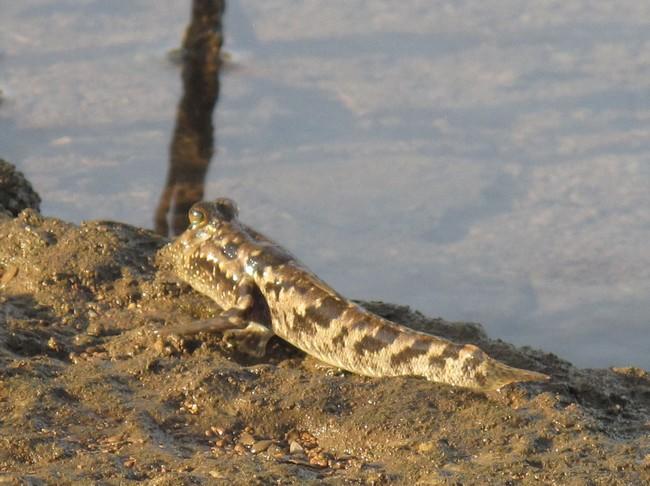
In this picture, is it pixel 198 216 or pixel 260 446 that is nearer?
pixel 260 446

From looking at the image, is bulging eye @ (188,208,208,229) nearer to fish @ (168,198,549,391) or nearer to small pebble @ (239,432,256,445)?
fish @ (168,198,549,391)

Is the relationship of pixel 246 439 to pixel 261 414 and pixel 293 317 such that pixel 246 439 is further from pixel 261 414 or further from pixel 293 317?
pixel 293 317

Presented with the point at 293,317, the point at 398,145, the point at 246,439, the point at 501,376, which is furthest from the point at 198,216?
the point at 398,145

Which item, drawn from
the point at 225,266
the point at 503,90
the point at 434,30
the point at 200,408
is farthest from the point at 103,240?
the point at 434,30

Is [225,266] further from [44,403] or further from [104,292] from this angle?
[44,403]

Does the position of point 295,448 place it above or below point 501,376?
below

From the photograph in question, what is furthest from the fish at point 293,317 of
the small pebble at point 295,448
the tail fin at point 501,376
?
the small pebble at point 295,448

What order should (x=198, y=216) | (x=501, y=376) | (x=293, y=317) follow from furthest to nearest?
(x=198, y=216), (x=293, y=317), (x=501, y=376)

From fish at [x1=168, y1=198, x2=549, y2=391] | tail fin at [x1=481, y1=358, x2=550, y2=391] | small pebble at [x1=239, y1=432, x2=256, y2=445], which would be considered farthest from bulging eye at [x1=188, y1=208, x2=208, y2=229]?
tail fin at [x1=481, y1=358, x2=550, y2=391]
